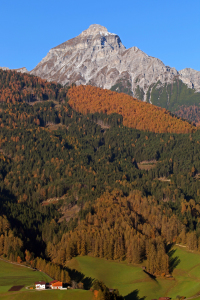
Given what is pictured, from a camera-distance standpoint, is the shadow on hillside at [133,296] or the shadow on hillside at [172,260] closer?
the shadow on hillside at [133,296]

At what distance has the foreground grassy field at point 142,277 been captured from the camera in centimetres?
14238

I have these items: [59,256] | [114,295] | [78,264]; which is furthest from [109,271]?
[114,295]

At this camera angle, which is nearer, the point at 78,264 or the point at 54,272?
the point at 54,272

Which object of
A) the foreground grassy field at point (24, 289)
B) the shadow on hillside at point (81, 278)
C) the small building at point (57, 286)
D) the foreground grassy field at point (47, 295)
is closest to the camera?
the foreground grassy field at point (47, 295)

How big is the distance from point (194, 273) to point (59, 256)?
62814 mm

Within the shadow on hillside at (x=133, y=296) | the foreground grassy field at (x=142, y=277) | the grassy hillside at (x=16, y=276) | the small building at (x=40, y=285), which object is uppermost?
the small building at (x=40, y=285)

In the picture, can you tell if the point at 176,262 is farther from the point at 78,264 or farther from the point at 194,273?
the point at 78,264

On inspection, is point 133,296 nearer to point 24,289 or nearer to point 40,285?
point 40,285

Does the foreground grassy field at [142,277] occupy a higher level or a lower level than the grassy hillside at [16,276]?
lower

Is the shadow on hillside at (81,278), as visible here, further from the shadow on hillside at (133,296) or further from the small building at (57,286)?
the small building at (57,286)

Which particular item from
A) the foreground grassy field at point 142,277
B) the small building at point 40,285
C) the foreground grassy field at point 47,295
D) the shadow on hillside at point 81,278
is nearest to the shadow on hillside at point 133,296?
the foreground grassy field at point 142,277

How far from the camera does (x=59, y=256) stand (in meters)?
182

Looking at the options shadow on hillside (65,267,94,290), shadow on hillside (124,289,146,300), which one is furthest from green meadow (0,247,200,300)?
shadow on hillside (65,267,94,290)

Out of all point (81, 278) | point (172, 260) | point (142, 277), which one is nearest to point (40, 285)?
point (81, 278)
